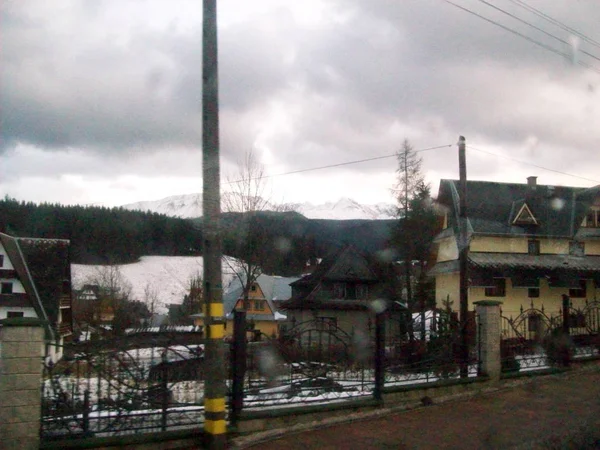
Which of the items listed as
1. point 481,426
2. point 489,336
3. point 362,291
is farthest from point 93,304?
point 481,426

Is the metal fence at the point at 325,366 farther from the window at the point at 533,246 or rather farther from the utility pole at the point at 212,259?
the window at the point at 533,246

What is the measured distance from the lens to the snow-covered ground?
151 ft

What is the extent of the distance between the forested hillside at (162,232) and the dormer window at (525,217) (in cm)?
1054

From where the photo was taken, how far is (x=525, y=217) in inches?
1566

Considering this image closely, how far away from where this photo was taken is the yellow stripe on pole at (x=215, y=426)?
8023 mm

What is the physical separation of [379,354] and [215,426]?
3.81 meters

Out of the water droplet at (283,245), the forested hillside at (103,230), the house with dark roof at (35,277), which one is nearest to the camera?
the forested hillside at (103,230)

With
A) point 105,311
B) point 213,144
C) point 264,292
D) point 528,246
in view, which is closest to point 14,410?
point 213,144

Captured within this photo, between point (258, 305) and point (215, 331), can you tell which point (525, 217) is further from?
point (215, 331)

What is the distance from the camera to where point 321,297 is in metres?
42.8

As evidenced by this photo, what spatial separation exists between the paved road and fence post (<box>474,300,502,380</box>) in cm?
52

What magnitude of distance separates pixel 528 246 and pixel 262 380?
33.2 metres

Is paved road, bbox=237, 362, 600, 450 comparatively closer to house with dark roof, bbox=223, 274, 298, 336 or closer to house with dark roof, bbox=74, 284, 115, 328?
house with dark roof, bbox=74, 284, 115, 328

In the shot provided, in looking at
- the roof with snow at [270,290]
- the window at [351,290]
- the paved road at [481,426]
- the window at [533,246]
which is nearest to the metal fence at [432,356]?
the paved road at [481,426]
